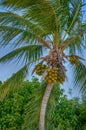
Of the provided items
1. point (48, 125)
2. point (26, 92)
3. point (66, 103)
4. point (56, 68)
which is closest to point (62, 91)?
point (66, 103)

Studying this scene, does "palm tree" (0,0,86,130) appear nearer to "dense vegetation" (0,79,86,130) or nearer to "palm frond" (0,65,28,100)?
"palm frond" (0,65,28,100)

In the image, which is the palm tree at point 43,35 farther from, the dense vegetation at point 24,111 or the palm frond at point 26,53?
the dense vegetation at point 24,111

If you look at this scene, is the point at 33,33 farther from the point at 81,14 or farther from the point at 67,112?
the point at 67,112

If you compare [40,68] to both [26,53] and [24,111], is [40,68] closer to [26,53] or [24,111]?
[26,53]

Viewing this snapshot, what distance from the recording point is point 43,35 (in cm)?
1388

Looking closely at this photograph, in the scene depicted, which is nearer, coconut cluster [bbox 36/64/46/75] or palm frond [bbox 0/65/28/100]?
coconut cluster [bbox 36/64/46/75]

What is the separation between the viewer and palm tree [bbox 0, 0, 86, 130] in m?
13.3

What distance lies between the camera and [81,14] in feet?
47.3

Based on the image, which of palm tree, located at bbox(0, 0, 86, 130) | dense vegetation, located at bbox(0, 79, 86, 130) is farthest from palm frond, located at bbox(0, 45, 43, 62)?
dense vegetation, located at bbox(0, 79, 86, 130)

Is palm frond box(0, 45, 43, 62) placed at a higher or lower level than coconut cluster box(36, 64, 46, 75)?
higher

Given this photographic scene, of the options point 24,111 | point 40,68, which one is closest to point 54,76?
point 40,68

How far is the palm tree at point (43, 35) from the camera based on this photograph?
13.3 m

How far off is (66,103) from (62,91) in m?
0.83

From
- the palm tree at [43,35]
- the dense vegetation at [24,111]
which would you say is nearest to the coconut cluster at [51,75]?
the palm tree at [43,35]
